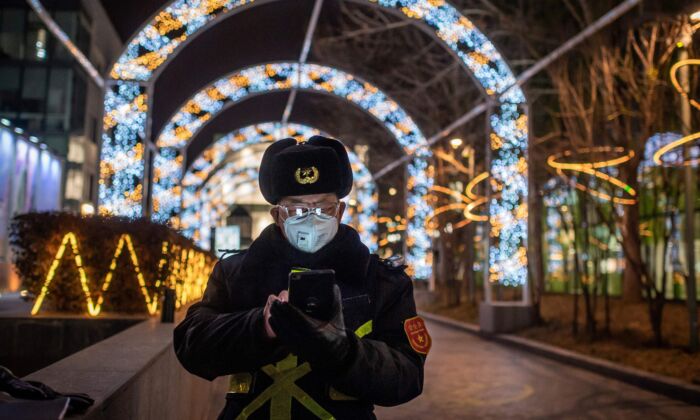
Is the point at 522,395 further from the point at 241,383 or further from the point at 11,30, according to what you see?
the point at 11,30

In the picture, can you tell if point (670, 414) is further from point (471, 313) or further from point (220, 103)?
point (220, 103)

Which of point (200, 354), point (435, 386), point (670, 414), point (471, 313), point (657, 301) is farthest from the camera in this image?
point (471, 313)

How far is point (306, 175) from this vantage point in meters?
2.65

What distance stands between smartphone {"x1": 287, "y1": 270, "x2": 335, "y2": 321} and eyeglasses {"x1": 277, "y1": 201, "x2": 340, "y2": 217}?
0.48m

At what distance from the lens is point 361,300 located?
2.52 m

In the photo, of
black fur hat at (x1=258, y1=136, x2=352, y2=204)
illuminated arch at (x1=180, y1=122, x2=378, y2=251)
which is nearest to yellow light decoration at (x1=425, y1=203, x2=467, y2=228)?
illuminated arch at (x1=180, y1=122, x2=378, y2=251)

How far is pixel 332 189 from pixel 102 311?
7865 mm

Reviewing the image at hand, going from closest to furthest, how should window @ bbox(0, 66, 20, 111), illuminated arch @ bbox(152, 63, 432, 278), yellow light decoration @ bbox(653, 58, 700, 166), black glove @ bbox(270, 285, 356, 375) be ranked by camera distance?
black glove @ bbox(270, 285, 356, 375)
yellow light decoration @ bbox(653, 58, 700, 166)
window @ bbox(0, 66, 20, 111)
illuminated arch @ bbox(152, 63, 432, 278)

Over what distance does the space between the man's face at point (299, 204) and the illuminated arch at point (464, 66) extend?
672 inches

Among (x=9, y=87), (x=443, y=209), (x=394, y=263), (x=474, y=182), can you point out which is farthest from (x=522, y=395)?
(x=9, y=87)

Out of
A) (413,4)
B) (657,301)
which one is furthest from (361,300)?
(413,4)

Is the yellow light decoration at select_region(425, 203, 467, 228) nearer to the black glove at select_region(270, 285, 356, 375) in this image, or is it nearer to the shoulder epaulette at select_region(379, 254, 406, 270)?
the shoulder epaulette at select_region(379, 254, 406, 270)

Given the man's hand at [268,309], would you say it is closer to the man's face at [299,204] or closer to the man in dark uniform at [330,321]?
the man in dark uniform at [330,321]

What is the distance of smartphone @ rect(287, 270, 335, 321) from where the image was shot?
211 cm
